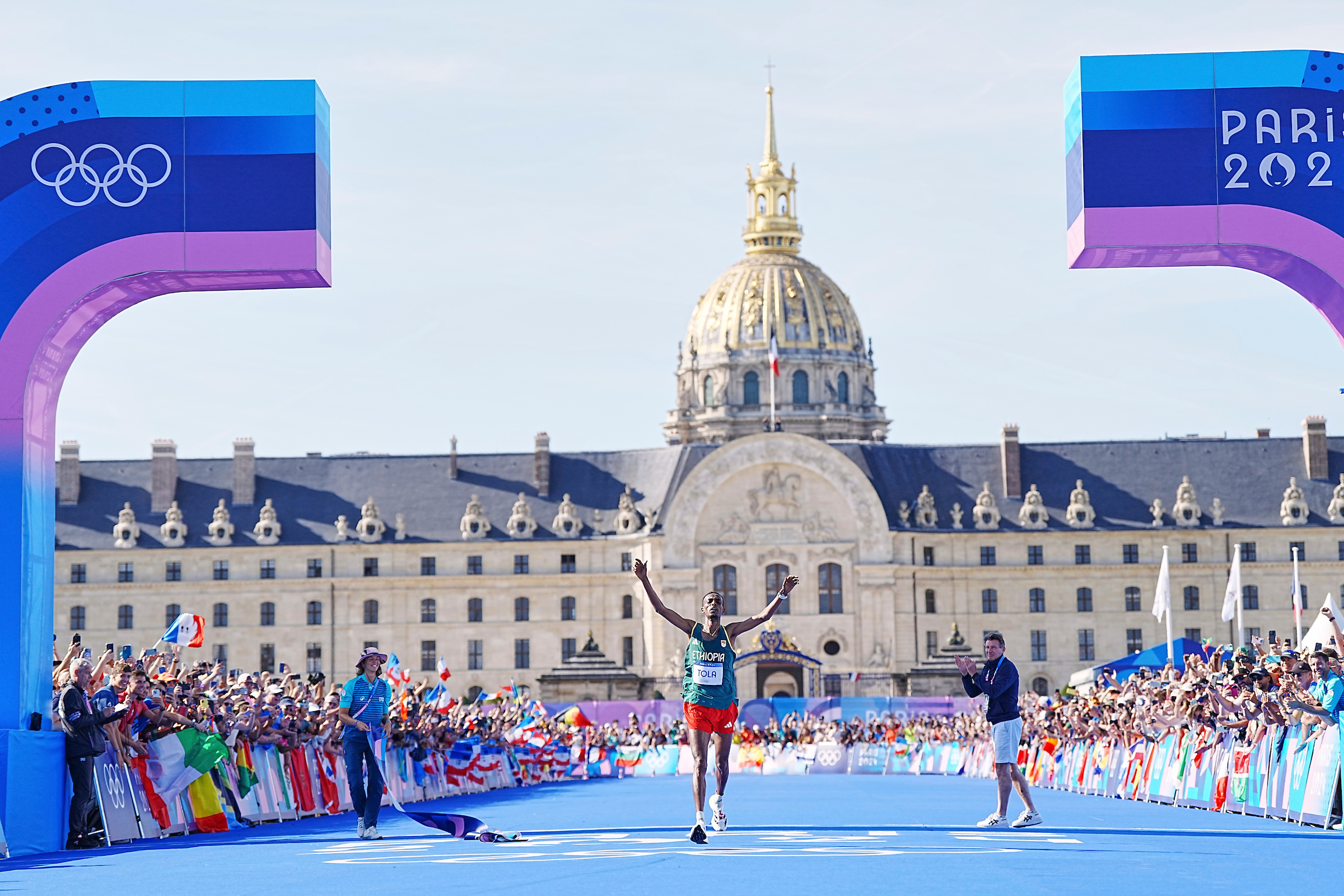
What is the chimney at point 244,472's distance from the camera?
95312mm

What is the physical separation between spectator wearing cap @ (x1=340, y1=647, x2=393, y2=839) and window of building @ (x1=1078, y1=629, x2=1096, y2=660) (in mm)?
74542

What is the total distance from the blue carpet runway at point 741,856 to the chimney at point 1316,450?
72.3 m

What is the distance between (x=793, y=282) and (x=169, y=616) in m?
49.3

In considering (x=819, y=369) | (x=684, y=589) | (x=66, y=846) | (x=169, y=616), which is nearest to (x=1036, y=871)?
(x=66, y=846)

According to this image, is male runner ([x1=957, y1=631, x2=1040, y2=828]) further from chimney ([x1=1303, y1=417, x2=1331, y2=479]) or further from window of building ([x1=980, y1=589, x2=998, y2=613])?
chimney ([x1=1303, y1=417, x2=1331, y2=479])

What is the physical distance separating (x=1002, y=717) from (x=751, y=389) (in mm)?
104769

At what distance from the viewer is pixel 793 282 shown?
127250 mm

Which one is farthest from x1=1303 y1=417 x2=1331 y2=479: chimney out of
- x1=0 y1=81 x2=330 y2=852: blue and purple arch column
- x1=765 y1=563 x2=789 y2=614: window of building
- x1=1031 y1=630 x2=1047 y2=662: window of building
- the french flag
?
x1=0 y1=81 x2=330 y2=852: blue and purple arch column

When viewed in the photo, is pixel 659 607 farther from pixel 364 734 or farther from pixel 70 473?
pixel 70 473

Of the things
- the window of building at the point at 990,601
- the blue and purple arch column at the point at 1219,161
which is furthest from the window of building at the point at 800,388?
the blue and purple arch column at the point at 1219,161

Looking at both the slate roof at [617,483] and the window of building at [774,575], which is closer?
the window of building at [774,575]

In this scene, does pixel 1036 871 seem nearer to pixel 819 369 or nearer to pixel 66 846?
pixel 66 846

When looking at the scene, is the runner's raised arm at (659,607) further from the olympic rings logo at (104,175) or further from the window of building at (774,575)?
the window of building at (774,575)

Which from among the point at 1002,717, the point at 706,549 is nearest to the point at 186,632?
the point at 1002,717
